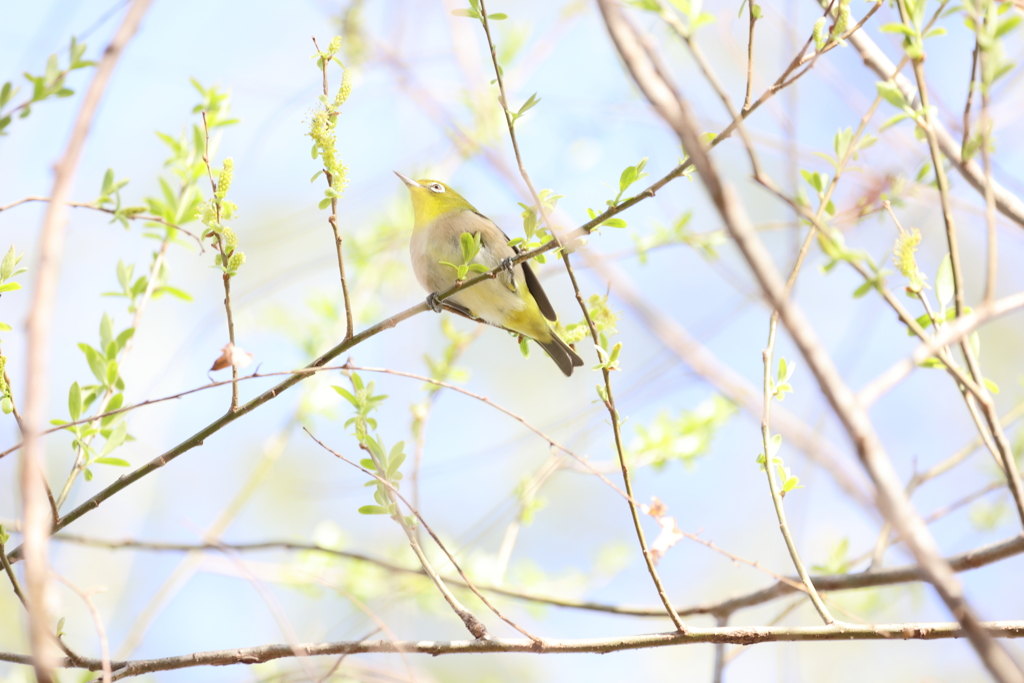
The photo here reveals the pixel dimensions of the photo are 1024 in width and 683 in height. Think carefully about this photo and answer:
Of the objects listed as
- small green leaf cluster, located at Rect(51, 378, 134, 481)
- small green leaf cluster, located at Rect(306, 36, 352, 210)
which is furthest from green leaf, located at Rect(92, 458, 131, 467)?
small green leaf cluster, located at Rect(306, 36, 352, 210)

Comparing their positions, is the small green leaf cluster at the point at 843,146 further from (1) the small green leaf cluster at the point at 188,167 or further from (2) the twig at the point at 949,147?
(1) the small green leaf cluster at the point at 188,167

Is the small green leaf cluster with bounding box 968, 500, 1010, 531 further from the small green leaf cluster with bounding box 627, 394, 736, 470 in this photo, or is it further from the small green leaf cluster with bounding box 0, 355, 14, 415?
the small green leaf cluster with bounding box 0, 355, 14, 415

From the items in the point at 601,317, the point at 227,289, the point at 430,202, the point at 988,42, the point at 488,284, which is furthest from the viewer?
the point at 430,202

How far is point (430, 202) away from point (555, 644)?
366cm

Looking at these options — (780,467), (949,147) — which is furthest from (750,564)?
(949,147)

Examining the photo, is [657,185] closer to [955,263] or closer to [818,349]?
[955,263]

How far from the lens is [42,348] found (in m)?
0.91

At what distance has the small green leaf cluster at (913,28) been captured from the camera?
5.60ft

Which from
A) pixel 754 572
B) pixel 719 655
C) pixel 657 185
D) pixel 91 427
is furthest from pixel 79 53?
pixel 754 572

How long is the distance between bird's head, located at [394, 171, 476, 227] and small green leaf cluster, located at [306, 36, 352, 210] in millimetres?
2873

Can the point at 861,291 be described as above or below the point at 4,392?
above

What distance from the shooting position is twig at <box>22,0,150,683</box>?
0.84m

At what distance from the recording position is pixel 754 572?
930 centimetres

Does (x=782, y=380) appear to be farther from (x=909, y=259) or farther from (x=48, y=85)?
(x=48, y=85)
